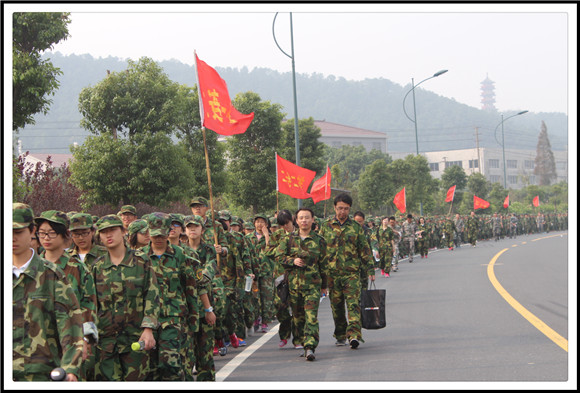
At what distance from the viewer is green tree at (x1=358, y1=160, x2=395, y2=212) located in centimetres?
4591

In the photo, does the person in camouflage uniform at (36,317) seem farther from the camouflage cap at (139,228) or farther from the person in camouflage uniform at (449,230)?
the person in camouflage uniform at (449,230)

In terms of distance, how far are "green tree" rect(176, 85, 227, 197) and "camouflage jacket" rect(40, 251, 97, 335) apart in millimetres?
20548

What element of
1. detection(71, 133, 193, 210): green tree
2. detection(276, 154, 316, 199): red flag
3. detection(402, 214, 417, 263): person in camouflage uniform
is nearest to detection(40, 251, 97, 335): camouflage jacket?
detection(276, 154, 316, 199): red flag

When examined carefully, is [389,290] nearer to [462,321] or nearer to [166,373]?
[462,321]

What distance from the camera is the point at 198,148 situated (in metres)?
27.9

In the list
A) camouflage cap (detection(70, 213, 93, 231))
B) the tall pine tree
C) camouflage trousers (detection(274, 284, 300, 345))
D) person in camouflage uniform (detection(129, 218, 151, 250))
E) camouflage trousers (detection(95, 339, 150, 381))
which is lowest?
camouflage trousers (detection(274, 284, 300, 345))

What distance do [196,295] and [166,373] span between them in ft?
3.24

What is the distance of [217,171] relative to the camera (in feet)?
88.6

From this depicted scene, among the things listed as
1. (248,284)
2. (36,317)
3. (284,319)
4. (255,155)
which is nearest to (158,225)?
(36,317)

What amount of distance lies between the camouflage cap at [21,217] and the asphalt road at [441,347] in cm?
201

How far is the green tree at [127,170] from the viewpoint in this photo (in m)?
20.0

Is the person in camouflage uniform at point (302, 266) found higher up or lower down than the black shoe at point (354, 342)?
higher up

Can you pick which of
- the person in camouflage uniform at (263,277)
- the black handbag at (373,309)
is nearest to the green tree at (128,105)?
the person in camouflage uniform at (263,277)

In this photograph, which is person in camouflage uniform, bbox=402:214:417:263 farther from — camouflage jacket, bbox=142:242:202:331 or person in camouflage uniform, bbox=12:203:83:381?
person in camouflage uniform, bbox=12:203:83:381
